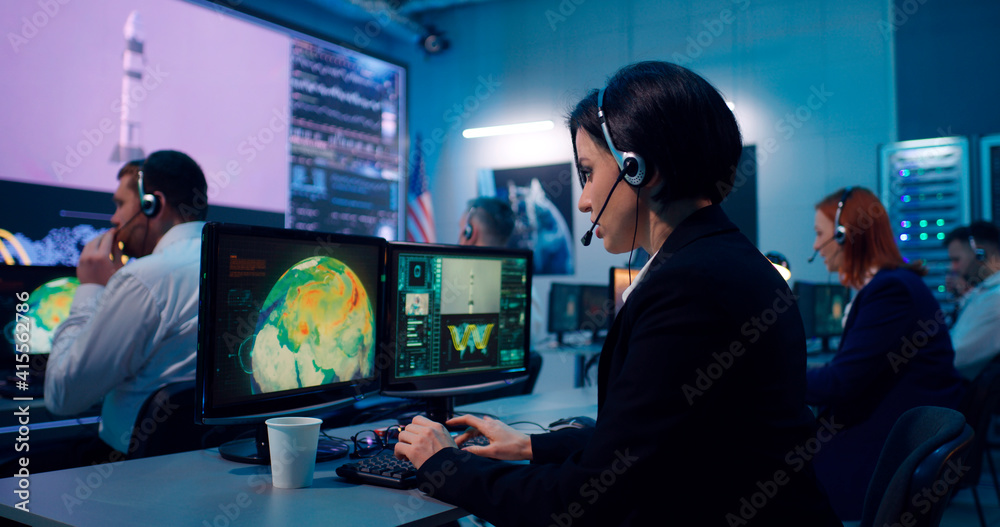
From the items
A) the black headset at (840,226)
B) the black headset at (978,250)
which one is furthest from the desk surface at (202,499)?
the black headset at (978,250)

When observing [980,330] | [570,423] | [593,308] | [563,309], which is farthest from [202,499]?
[593,308]

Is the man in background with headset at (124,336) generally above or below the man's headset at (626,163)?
below

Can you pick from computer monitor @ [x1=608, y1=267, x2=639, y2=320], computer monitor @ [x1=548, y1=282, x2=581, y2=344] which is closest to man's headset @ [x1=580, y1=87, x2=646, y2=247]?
computer monitor @ [x1=608, y1=267, x2=639, y2=320]

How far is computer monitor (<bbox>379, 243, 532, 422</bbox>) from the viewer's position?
184cm

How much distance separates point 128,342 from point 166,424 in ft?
1.11

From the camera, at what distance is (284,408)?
4.90 ft

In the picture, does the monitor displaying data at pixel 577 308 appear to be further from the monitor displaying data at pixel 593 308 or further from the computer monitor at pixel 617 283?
the computer monitor at pixel 617 283

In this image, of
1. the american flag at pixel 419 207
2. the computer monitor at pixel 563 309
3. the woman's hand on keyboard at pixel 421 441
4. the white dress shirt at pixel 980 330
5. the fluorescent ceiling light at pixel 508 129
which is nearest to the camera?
the woman's hand on keyboard at pixel 421 441

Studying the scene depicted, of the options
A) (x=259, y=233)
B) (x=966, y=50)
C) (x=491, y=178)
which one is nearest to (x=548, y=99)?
(x=491, y=178)

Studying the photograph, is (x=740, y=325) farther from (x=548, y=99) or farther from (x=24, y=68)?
(x=548, y=99)

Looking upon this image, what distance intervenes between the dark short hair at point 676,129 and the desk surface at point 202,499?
2.14 ft

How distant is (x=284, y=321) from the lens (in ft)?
4.90

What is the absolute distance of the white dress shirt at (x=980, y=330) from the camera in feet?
12.1

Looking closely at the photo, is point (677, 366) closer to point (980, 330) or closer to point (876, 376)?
point (876, 376)
